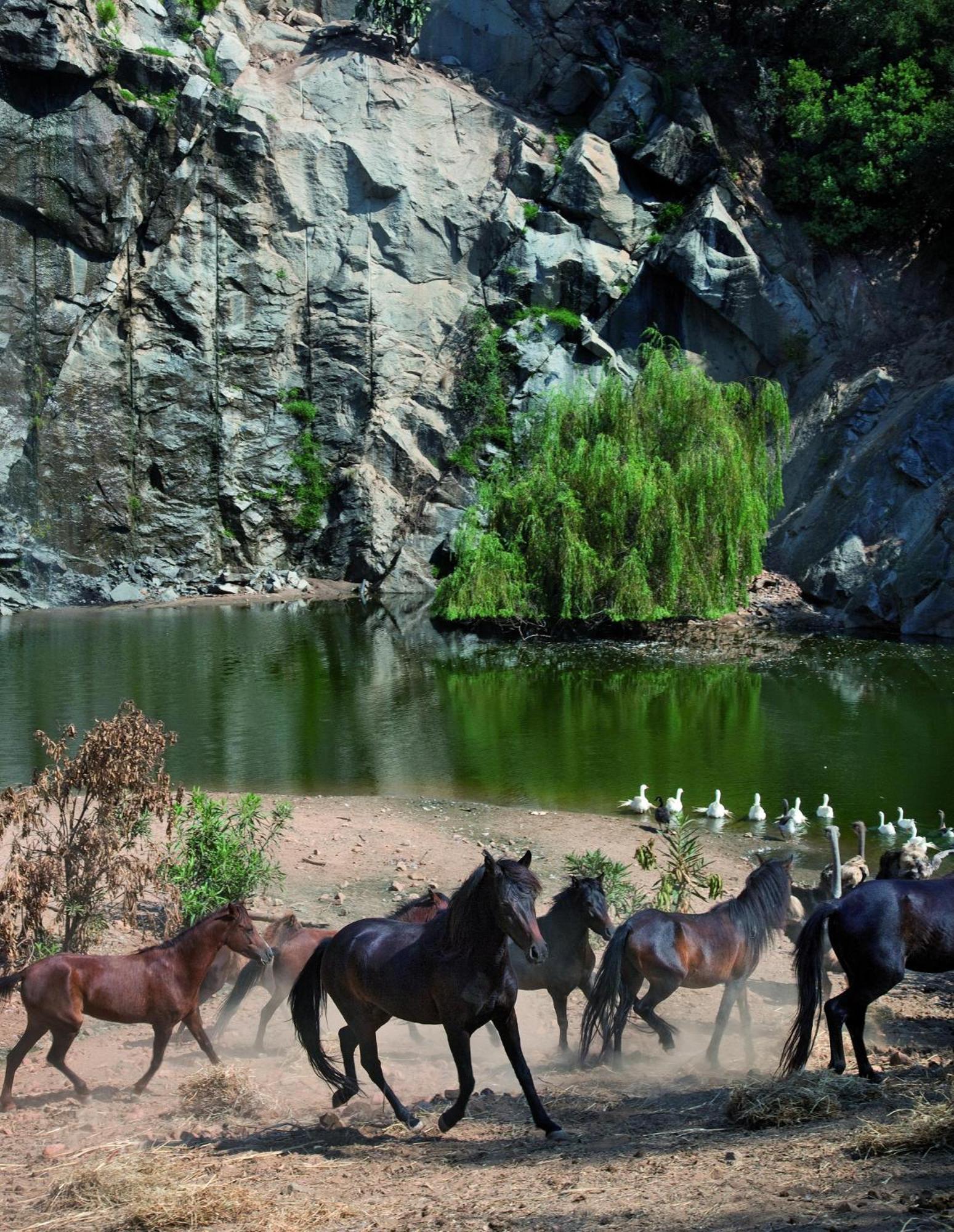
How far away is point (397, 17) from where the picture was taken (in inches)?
2112

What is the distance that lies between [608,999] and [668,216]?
46774 mm

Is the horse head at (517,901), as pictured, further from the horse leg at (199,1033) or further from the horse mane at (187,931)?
the horse leg at (199,1033)

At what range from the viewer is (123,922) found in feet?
32.6

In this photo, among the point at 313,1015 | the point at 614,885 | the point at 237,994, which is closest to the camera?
the point at 313,1015

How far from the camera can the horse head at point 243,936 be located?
738 centimetres

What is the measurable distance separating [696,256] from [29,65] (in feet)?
89.3

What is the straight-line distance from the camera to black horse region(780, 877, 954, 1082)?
22.7ft

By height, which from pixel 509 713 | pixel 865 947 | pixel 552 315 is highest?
pixel 552 315

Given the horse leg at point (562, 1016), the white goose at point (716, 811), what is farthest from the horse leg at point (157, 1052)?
the white goose at point (716, 811)

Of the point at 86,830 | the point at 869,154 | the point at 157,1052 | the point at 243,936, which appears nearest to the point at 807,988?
the point at 243,936

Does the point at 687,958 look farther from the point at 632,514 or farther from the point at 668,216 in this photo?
the point at 668,216

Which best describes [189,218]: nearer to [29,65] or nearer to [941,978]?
[29,65]

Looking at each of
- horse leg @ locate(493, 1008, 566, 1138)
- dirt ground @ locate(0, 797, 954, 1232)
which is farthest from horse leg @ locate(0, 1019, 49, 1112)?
horse leg @ locate(493, 1008, 566, 1138)

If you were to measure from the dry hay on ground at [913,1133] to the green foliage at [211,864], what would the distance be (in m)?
5.96
